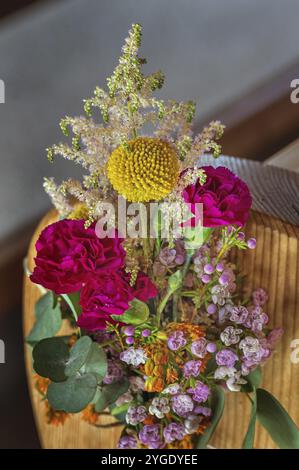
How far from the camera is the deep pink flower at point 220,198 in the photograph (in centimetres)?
60

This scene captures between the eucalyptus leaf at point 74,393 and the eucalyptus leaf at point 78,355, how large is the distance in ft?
0.04

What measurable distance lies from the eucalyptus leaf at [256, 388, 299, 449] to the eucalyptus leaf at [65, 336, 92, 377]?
0.67ft

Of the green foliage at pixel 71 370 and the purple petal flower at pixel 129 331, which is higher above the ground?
the purple petal flower at pixel 129 331

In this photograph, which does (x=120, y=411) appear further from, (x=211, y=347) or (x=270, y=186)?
(x=270, y=186)

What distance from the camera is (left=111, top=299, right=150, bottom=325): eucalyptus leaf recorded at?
664 millimetres

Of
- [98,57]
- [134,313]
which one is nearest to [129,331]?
[134,313]

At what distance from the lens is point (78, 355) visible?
2.28ft

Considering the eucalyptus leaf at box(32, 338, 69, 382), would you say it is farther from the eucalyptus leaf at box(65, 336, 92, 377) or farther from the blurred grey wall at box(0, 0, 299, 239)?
the blurred grey wall at box(0, 0, 299, 239)

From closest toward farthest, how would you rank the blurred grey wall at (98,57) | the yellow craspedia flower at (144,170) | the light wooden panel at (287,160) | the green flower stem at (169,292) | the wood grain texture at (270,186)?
1. the yellow craspedia flower at (144,170)
2. the green flower stem at (169,292)
3. the wood grain texture at (270,186)
4. the light wooden panel at (287,160)
5. the blurred grey wall at (98,57)

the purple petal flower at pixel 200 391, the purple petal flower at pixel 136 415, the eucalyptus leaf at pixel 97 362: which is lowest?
the purple petal flower at pixel 136 415

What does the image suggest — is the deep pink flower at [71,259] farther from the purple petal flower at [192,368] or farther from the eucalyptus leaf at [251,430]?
the eucalyptus leaf at [251,430]

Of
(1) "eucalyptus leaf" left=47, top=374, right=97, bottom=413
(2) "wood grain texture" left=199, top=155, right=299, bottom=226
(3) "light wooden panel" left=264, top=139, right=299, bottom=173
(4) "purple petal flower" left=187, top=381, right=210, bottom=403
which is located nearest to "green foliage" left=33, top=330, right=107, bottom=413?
(1) "eucalyptus leaf" left=47, top=374, right=97, bottom=413

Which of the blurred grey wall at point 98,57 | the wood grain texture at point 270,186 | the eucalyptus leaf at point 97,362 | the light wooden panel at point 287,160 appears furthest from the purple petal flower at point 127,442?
the blurred grey wall at point 98,57

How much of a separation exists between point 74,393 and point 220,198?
27 centimetres
